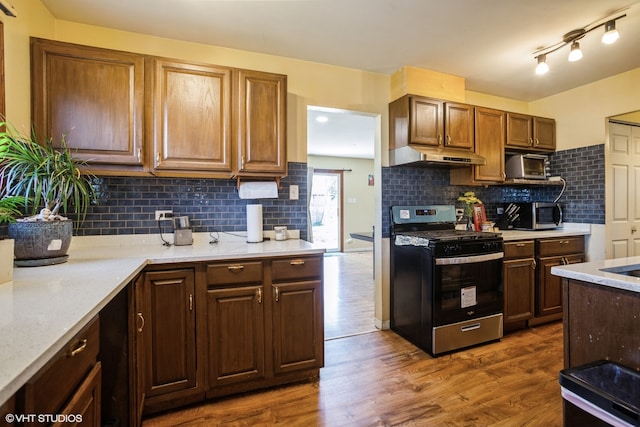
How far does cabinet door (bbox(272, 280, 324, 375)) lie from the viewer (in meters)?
1.99

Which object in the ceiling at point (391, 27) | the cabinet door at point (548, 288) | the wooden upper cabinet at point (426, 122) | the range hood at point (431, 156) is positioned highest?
the ceiling at point (391, 27)

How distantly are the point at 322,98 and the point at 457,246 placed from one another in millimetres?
1700

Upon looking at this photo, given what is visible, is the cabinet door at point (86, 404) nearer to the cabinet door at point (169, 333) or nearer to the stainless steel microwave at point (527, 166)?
the cabinet door at point (169, 333)

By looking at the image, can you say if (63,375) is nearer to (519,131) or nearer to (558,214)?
(519,131)

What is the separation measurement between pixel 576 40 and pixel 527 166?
4.25 ft

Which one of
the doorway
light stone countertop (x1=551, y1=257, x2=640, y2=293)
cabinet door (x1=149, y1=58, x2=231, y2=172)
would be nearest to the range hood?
light stone countertop (x1=551, y1=257, x2=640, y2=293)

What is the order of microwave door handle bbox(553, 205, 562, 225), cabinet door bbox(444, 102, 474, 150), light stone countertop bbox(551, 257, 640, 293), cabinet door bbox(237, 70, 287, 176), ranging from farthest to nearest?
microwave door handle bbox(553, 205, 562, 225) < cabinet door bbox(444, 102, 474, 150) < cabinet door bbox(237, 70, 287, 176) < light stone countertop bbox(551, 257, 640, 293)

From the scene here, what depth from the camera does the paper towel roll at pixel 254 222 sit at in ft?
7.71

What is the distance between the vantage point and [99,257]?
181cm

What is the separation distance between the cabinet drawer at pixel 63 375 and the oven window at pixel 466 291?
2.16 meters

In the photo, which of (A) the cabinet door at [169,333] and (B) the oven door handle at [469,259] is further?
(B) the oven door handle at [469,259]

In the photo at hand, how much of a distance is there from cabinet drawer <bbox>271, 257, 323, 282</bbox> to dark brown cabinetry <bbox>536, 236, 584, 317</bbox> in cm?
234

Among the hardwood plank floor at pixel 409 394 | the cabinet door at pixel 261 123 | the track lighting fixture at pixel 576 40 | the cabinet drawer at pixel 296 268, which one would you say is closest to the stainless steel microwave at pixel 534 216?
the hardwood plank floor at pixel 409 394

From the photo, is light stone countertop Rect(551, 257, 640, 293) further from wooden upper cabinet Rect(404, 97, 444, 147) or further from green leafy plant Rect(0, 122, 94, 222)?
green leafy plant Rect(0, 122, 94, 222)
